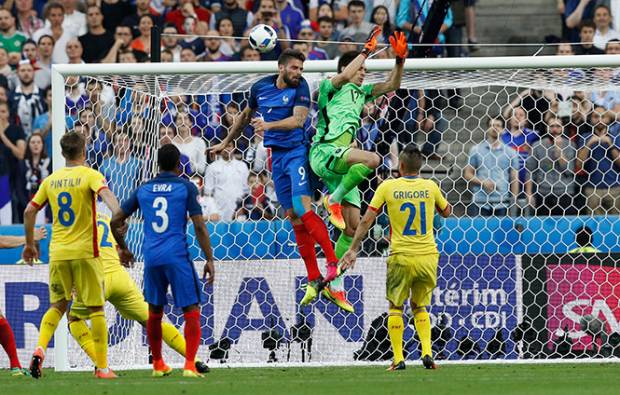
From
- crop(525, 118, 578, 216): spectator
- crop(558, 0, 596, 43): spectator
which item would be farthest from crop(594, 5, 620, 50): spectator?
crop(525, 118, 578, 216): spectator

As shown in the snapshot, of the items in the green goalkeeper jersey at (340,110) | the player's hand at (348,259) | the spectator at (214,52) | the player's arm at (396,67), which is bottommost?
the player's hand at (348,259)

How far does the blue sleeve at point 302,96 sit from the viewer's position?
527 inches

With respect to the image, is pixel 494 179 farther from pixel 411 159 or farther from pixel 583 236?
pixel 411 159

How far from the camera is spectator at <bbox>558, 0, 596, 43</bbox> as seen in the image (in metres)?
19.2

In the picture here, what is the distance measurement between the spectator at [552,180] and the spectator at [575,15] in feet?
13.3

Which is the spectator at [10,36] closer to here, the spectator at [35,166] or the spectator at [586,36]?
the spectator at [35,166]

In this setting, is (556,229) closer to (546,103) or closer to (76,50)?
(546,103)

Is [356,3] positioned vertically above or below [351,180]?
above

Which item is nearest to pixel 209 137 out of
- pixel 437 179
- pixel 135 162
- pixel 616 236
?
pixel 135 162

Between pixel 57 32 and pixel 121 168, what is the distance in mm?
6694

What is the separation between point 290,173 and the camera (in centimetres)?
1346

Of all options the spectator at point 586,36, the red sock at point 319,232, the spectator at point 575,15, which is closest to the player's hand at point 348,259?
the red sock at point 319,232

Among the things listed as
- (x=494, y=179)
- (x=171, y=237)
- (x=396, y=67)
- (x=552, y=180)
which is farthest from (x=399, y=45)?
(x=552, y=180)

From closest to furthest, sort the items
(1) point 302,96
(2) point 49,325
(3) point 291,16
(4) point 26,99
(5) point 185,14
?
(2) point 49,325 < (1) point 302,96 < (4) point 26,99 < (3) point 291,16 < (5) point 185,14
